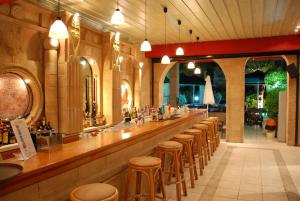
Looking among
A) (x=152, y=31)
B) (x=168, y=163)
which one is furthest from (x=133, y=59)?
(x=168, y=163)

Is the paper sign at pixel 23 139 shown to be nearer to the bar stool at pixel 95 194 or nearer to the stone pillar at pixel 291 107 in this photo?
the bar stool at pixel 95 194

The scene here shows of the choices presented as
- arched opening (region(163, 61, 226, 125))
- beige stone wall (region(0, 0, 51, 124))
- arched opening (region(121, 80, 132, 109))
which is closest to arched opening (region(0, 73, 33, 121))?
beige stone wall (region(0, 0, 51, 124))

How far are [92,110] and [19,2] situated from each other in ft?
9.02

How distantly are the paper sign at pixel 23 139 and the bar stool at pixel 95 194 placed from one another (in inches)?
18.6

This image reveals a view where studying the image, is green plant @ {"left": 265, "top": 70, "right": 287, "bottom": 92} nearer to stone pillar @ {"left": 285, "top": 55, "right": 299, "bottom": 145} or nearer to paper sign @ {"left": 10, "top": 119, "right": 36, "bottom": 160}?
stone pillar @ {"left": 285, "top": 55, "right": 299, "bottom": 145}

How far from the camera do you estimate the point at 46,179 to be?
1950 mm

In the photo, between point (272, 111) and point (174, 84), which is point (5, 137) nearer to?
point (272, 111)

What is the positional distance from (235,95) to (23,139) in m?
6.89

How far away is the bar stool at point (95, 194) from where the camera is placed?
1877 millimetres

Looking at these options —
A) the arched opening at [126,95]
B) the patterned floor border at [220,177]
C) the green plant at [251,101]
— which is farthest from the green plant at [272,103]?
the arched opening at [126,95]

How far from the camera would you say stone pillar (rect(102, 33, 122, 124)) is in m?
5.95

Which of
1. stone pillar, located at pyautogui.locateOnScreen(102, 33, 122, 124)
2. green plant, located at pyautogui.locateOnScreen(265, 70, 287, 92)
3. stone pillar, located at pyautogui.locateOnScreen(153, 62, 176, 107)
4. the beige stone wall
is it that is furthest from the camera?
green plant, located at pyautogui.locateOnScreen(265, 70, 287, 92)

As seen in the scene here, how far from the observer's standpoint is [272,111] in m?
8.98

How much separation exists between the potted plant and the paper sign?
835 cm
